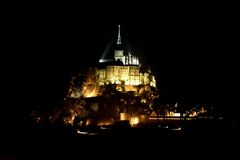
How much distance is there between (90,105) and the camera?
47.1 metres

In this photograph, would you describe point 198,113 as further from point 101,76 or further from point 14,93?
point 14,93

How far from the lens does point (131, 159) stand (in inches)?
547

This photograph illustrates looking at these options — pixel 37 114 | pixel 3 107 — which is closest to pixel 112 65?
pixel 37 114

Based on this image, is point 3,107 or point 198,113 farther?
point 198,113

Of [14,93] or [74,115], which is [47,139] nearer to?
[14,93]

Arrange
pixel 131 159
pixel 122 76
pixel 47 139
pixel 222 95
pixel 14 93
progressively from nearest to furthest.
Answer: pixel 131 159
pixel 47 139
pixel 14 93
pixel 222 95
pixel 122 76

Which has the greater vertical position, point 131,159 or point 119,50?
point 119,50

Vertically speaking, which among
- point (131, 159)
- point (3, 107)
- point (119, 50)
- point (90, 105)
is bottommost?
point (131, 159)

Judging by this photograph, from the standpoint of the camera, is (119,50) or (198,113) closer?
(198,113)

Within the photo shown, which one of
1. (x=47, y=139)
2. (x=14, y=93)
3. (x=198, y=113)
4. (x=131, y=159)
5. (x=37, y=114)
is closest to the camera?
(x=131, y=159)

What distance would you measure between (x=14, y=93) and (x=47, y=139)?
35.8 ft

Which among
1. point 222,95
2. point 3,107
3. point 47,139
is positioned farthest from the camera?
point 222,95

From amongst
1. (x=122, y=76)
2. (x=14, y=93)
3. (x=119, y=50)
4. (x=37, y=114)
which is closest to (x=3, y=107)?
(x=14, y=93)

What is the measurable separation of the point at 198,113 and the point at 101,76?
57.4ft
